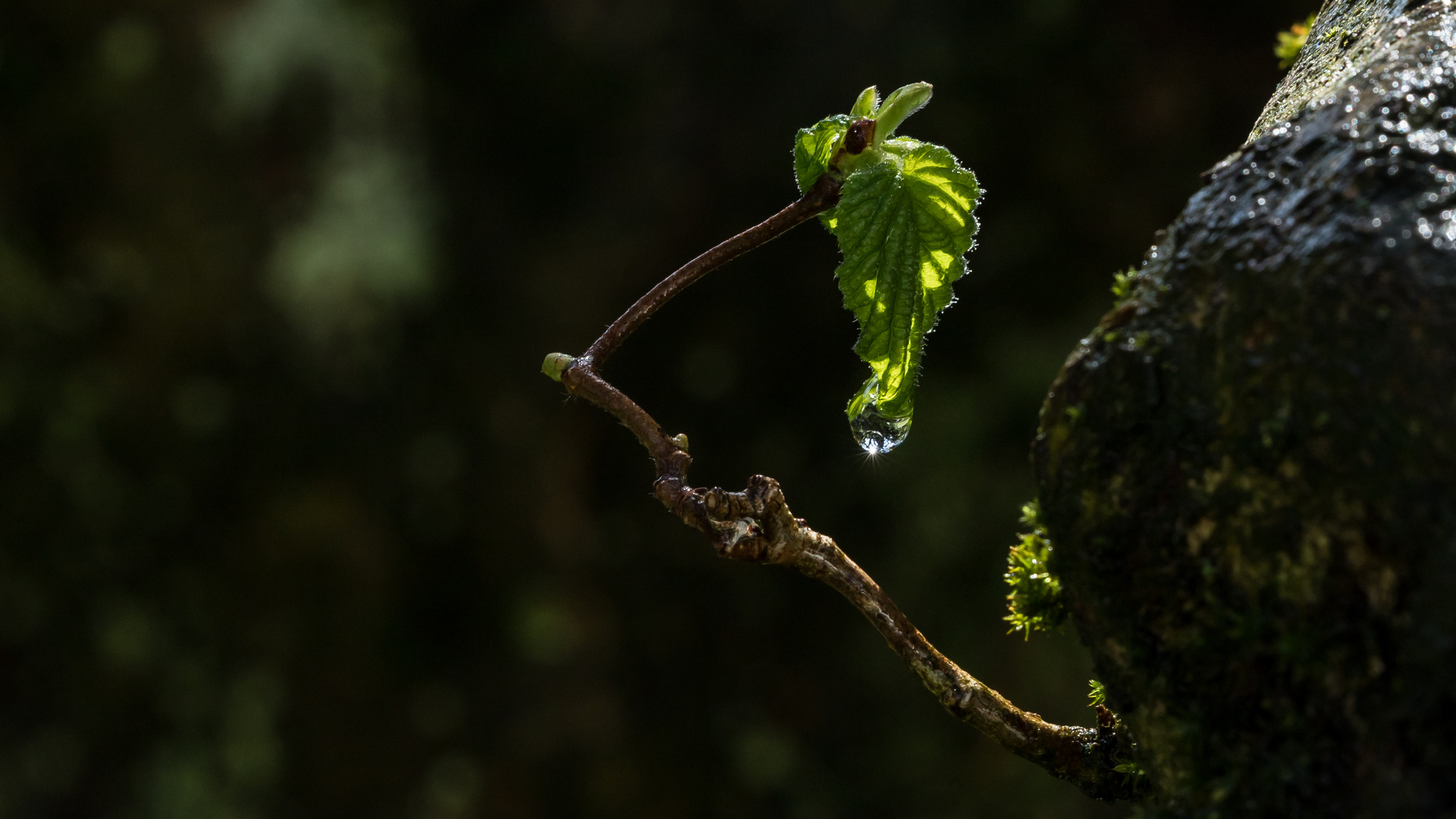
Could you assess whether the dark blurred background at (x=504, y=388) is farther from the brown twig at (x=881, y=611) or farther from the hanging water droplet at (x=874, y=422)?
the brown twig at (x=881, y=611)

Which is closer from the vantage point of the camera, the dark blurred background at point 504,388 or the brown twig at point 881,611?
the brown twig at point 881,611

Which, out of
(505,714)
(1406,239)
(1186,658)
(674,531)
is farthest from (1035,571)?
(505,714)

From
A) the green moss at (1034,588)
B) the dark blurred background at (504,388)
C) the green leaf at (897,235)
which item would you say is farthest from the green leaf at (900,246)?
the dark blurred background at (504,388)

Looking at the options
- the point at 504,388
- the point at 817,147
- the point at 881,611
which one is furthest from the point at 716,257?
the point at 504,388

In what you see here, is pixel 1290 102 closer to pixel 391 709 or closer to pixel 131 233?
pixel 391 709

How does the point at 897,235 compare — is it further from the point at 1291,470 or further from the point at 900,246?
the point at 1291,470

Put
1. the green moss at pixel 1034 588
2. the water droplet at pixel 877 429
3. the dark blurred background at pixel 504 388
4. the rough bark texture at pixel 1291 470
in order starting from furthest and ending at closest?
the dark blurred background at pixel 504 388 → the water droplet at pixel 877 429 → the green moss at pixel 1034 588 → the rough bark texture at pixel 1291 470
